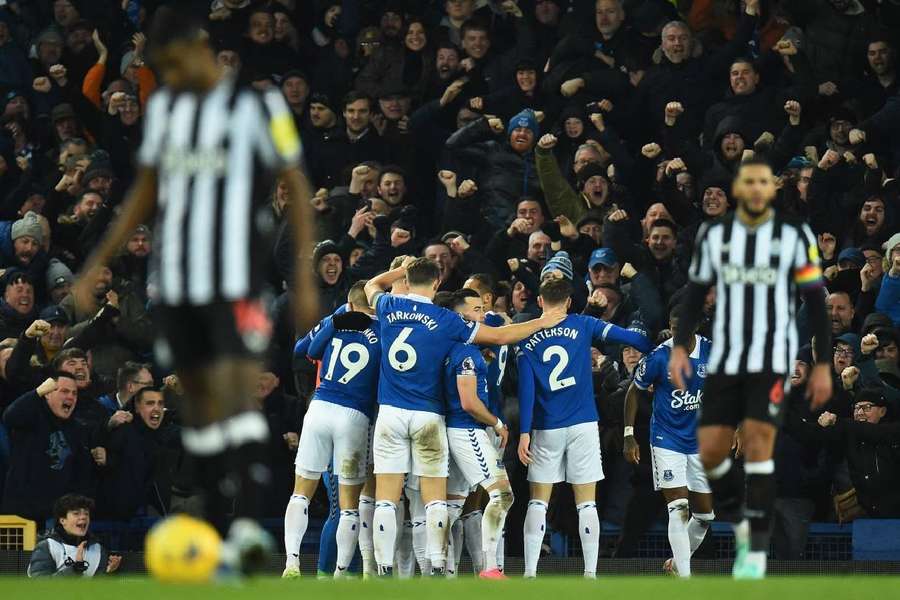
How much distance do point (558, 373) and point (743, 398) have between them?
408cm

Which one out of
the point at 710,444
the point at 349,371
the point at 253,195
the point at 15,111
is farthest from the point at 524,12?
the point at 253,195

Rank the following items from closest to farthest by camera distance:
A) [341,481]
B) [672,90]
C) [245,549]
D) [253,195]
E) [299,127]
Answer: [245,549] < [253,195] < [341,481] < [672,90] < [299,127]

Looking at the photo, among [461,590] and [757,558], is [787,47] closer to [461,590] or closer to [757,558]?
[757,558]

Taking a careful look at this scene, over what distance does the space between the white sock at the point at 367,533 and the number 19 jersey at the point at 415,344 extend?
1070mm

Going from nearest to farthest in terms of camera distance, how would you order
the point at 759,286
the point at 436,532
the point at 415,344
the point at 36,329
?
1. the point at 759,286
2. the point at 436,532
3. the point at 415,344
4. the point at 36,329

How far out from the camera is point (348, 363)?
1314 centimetres

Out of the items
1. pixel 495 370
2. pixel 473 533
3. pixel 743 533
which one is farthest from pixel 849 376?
pixel 743 533

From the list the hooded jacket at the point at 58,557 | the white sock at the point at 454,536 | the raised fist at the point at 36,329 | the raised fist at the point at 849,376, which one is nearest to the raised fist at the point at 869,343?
the raised fist at the point at 849,376

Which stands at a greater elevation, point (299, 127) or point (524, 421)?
point (299, 127)

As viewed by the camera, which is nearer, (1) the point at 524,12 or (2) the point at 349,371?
(2) the point at 349,371

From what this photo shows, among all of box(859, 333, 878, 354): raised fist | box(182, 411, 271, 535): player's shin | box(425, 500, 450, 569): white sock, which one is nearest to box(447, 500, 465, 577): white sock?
box(425, 500, 450, 569): white sock

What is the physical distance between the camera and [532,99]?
17.8m

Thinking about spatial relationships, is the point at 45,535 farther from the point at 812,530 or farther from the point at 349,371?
the point at 812,530

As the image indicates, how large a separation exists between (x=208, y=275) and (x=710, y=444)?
11.0 ft
